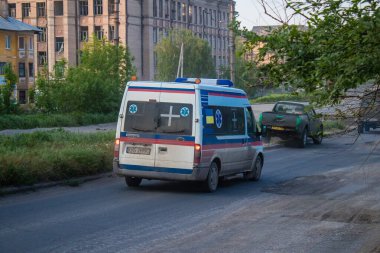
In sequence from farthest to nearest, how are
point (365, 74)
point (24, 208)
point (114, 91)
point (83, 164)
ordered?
point (114, 91) < point (83, 164) < point (24, 208) < point (365, 74)

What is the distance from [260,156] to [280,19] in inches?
363

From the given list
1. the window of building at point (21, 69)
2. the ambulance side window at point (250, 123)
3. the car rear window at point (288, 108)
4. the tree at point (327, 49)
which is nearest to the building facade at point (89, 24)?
the window of building at point (21, 69)

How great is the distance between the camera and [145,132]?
15.5 metres

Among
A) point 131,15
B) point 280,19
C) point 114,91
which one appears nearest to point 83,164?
point 280,19

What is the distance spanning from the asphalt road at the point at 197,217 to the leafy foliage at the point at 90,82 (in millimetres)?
27574

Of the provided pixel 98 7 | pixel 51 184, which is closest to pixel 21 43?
pixel 98 7

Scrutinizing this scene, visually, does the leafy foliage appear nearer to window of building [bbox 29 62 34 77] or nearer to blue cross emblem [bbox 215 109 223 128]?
window of building [bbox 29 62 34 77]

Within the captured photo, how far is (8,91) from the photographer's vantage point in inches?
1629

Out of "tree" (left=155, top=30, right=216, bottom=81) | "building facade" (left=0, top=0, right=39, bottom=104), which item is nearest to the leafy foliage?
"building facade" (left=0, top=0, right=39, bottom=104)

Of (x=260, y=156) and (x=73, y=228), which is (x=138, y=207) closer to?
(x=73, y=228)

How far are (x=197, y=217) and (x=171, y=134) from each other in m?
3.39

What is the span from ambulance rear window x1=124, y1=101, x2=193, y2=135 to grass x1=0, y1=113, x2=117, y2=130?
23.6 metres

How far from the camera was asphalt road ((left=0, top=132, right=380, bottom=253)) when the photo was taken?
389 inches

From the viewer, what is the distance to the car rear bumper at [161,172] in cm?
1514
